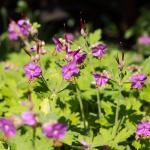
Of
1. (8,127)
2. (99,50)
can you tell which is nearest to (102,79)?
(99,50)

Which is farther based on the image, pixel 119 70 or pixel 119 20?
pixel 119 20

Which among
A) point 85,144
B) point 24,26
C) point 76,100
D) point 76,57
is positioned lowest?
point 85,144

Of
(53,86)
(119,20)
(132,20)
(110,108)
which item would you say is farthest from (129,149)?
(119,20)

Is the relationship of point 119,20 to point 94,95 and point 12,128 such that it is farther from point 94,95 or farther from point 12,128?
point 12,128

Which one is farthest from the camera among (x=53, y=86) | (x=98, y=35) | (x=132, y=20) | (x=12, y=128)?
(x=132, y=20)

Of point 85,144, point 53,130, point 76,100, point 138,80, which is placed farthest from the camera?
point 76,100

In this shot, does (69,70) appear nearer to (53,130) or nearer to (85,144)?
(85,144)
